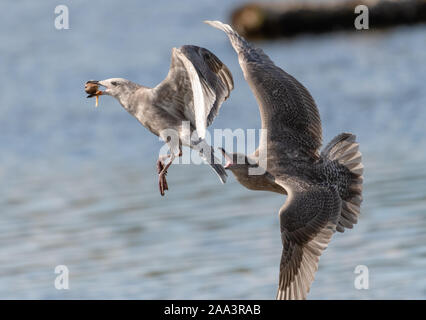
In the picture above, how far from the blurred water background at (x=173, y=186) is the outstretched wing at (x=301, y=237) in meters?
1.90

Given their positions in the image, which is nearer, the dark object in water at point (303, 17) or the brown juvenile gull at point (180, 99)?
the brown juvenile gull at point (180, 99)

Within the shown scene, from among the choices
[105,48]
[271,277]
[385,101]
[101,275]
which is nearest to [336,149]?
[271,277]

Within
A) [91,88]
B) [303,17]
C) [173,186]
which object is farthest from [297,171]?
[303,17]

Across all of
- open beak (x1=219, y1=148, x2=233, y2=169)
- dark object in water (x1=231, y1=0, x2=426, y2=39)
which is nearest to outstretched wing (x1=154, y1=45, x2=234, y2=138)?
open beak (x1=219, y1=148, x2=233, y2=169)

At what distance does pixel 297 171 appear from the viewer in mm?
8070

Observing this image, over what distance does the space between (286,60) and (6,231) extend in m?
10.3

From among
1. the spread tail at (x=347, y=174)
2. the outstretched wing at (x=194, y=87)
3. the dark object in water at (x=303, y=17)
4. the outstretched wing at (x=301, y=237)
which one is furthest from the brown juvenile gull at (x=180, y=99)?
the dark object in water at (x=303, y=17)

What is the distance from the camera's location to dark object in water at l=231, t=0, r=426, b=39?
2422 centimetres

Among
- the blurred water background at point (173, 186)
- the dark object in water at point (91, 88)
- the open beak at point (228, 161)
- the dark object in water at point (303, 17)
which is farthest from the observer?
the dark object in water at point (303, 17)

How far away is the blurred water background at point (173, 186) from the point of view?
10586mm

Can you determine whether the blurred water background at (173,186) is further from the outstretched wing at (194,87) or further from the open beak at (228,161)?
the outstretched wing at (194,87)

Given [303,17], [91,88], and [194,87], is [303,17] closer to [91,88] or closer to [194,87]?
[91,88]

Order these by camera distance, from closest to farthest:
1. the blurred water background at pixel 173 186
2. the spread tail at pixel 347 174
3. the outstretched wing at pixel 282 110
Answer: the spread tail at pixel 347 174 < the outstretched wing at pixel 282 110 < the blurred water background at pixel 173 186

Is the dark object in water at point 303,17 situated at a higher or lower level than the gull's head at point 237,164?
higher
